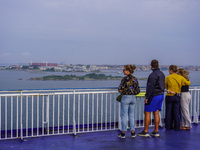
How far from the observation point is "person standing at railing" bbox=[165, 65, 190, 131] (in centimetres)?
482

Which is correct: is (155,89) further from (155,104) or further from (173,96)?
(173,96)

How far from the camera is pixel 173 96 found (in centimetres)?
488

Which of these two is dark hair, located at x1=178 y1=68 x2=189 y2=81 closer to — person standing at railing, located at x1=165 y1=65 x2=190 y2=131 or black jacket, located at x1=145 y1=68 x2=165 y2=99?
person standing at railing, located at x1=165 y1=65 x2=190 y2=131

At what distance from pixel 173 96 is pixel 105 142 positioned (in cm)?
168

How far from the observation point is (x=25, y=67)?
145125 millimetres

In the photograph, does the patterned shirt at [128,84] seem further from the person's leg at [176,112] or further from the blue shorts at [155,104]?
the person's leg at [176,112]

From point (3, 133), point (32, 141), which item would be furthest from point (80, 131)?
point (3, 133)

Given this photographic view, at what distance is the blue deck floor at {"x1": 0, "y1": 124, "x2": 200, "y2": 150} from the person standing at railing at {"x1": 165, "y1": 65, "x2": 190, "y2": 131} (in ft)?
1.16

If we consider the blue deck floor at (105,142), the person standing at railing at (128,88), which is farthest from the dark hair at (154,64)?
the blue deck floor at (105,142)

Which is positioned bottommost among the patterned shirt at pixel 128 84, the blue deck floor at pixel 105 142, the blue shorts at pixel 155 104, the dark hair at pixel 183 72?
the blue deck floor at pixel 105 142

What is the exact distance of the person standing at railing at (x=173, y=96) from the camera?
482 cm

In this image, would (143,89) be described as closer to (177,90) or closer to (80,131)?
(177,90)

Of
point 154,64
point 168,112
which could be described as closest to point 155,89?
point 154,64

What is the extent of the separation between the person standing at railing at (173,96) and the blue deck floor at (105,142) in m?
0.35
